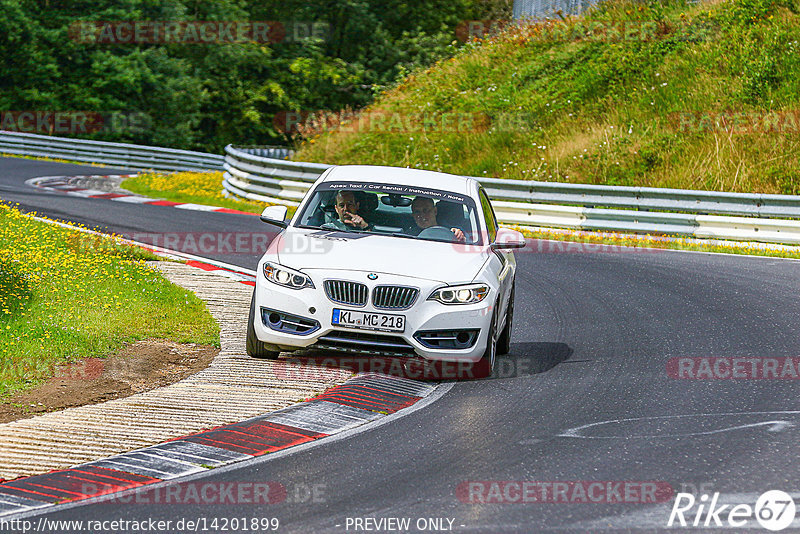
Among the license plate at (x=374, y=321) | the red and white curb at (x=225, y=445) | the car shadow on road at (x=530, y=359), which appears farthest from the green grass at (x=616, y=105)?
the red and white curb at (x=225, y=445)

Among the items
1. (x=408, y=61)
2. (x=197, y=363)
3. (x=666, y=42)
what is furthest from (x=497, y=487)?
(x=408, y=61)

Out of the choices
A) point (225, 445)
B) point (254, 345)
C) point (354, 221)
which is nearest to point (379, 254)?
point (354, 221)

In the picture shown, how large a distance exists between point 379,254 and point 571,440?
263 cm

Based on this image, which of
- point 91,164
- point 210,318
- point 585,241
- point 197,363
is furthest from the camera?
point 91,164

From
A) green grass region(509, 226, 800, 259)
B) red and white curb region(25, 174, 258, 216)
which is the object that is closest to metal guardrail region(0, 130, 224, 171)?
red and white curb region(25, 174, 258, 216)

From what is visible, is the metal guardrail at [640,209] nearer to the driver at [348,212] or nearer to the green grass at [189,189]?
the green grass at [189,189]

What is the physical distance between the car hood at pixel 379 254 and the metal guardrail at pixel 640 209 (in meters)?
11.1

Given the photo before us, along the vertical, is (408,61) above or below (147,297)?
above

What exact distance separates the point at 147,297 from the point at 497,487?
6.20m

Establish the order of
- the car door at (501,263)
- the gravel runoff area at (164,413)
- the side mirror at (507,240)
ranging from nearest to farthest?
the gravel runoff area at (164,413) → the car door at (501,263) → the side mirror at (507,240)

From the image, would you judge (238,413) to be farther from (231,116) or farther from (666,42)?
(231,116)

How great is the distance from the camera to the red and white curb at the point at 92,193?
22969 mm

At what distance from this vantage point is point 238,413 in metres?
7.54

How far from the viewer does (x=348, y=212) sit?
32.9ft
